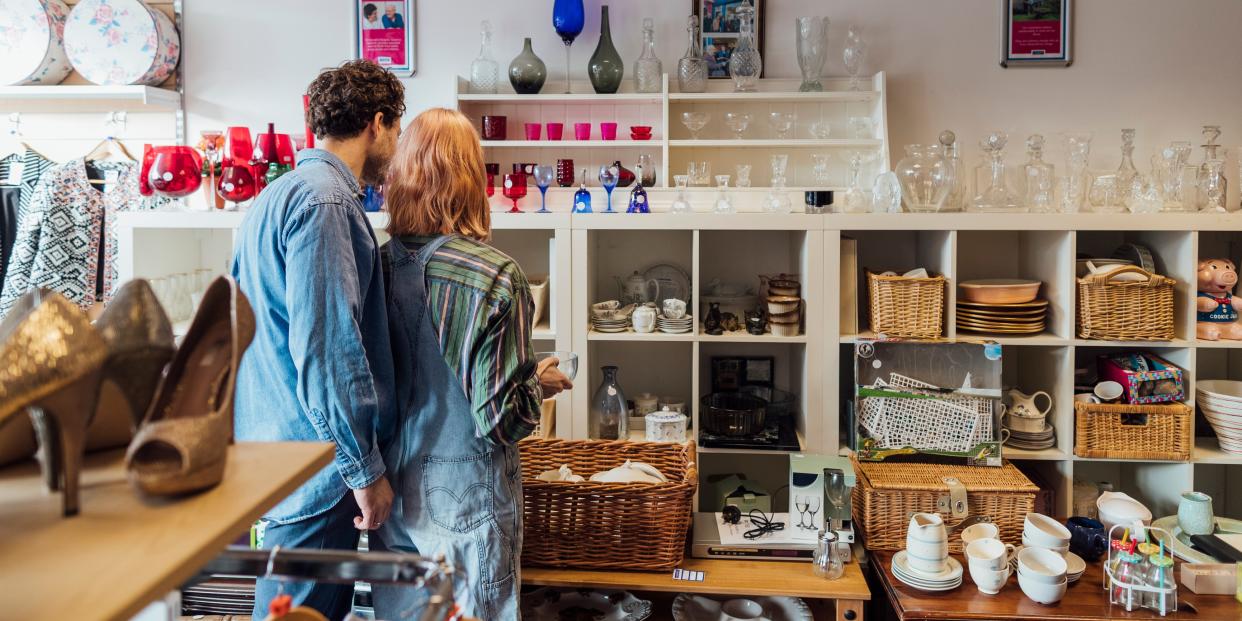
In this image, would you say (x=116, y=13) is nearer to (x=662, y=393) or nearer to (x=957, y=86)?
(x=662, y=393)

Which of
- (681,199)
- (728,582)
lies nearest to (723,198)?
(681,199)

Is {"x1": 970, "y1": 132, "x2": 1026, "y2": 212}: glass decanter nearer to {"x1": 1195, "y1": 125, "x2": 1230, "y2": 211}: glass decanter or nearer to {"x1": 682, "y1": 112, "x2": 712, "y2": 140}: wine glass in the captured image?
{"x1": 1195, "y1": 125, "x2": 1230, "y2": 211}: glass decanter

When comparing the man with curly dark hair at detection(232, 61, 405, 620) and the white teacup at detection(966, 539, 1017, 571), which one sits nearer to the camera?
the man with curly dark hair at detection(232, 61, 405, 620)

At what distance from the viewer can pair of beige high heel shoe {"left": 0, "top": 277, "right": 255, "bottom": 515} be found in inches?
27.0

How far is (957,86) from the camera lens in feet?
11.2

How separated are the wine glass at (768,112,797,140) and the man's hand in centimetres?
203

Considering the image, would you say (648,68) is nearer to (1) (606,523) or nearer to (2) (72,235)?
(1) (606,523)

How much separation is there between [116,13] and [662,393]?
8.12ft

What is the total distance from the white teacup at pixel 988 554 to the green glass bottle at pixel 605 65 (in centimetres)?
193

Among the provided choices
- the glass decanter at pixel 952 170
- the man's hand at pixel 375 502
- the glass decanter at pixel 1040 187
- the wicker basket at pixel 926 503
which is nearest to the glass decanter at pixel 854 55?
the glass decanter at pixel 952 170

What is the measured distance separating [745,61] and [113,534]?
9.61 feet

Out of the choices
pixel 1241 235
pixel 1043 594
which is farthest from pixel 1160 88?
pixel 1043 594

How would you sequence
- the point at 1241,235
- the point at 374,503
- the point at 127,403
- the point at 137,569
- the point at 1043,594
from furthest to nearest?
the point at 1241,235 → the point at 1043,594 → the point at 374,503 → the point at 127,403 → the point at 137,569

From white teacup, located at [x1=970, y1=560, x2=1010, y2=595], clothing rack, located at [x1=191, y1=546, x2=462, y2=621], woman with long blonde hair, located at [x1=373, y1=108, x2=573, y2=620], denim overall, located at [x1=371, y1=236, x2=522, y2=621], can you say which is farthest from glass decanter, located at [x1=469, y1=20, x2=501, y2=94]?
clothing rack, located at [x1=191, y1=546, x2=462, y2=621]
